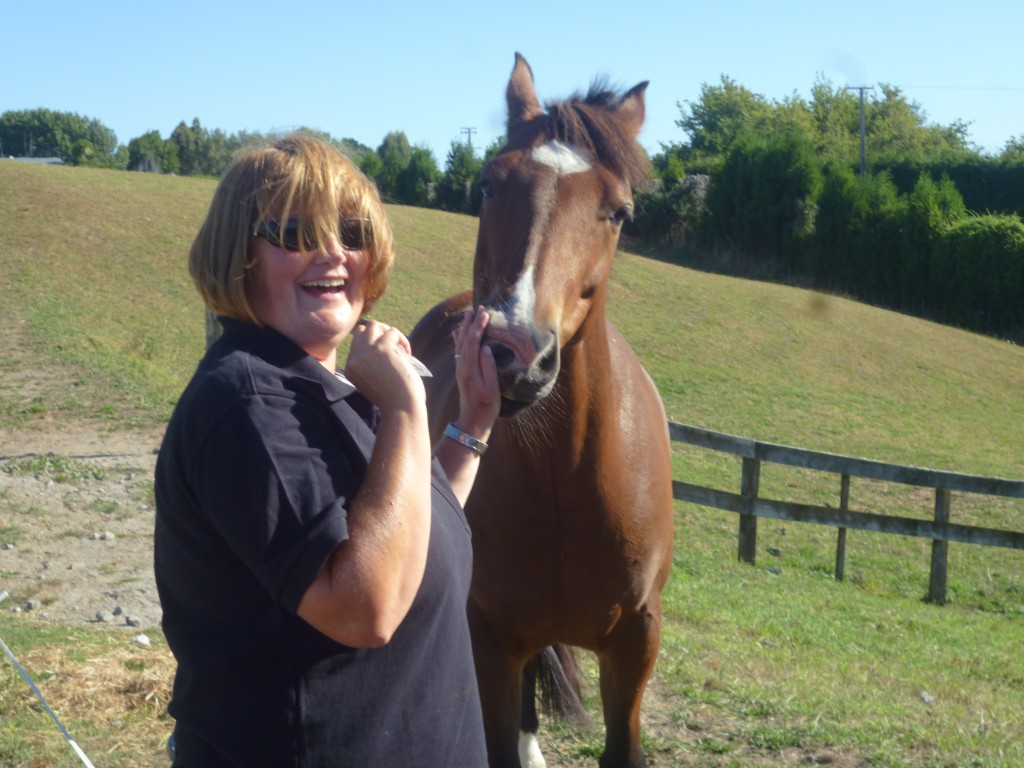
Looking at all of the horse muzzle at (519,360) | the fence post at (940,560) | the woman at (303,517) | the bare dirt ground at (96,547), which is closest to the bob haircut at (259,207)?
the woman at (303,517)

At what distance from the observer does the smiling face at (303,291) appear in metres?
1.59

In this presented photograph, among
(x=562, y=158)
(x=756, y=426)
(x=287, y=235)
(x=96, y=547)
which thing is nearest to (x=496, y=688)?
(x=562, y=158)

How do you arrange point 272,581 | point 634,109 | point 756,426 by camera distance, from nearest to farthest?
point 272,581 < point 634,109 < point 756,426

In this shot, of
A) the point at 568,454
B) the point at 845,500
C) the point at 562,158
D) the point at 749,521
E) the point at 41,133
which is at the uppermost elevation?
the point at 41,133

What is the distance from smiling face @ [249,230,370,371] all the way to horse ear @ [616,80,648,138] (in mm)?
1797

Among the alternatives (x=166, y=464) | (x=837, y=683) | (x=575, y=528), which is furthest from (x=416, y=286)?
(x=166, y=464)

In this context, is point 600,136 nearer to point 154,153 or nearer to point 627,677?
point 627,677

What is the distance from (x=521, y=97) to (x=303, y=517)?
231cm

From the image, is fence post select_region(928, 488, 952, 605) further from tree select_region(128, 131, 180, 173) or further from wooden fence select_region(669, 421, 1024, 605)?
tree select_region(128, 131, 180, 173)

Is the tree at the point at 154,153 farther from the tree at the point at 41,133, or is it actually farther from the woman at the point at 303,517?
the woman at the point at 303,517

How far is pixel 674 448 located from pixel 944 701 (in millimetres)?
9350

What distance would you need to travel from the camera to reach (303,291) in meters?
1.63

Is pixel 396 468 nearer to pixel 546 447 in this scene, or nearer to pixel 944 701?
pixel 546 447

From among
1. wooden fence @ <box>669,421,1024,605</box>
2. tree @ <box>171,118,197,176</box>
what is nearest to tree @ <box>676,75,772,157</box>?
tree @ <box>171,118,197,176</box>
